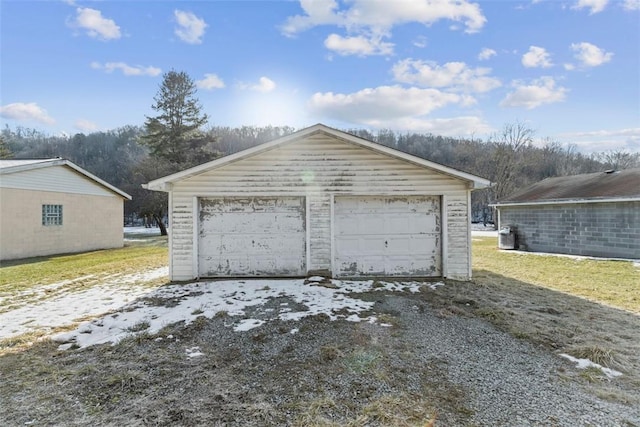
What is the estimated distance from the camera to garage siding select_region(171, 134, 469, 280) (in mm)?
7883

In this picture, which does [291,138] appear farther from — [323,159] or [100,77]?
[100,77]

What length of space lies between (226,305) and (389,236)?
13.5 feet

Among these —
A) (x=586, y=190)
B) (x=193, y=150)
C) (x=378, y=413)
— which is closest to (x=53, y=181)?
(x=193, y=150)

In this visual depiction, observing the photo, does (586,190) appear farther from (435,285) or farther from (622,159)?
(622,159)

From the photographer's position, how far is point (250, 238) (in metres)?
7.96

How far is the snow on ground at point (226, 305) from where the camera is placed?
16.0ft

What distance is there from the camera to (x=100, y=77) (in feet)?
48.8

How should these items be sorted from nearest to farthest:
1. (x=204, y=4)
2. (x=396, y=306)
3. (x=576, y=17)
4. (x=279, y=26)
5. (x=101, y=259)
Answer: (x=396, y=306) < (x=204, y=4) < (x=576, y=17) < (x=279, y=26) < (x=101, y=259)

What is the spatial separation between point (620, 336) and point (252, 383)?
504 centimetres

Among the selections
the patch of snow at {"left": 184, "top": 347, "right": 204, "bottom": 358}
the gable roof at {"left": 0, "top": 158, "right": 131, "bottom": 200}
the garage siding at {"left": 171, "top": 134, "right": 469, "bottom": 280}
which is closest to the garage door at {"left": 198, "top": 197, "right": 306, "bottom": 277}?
the garage siding at {"left": 171, "top": 134, "right": 469, "bottom": 280}

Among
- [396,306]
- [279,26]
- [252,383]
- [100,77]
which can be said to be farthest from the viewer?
[100,77]

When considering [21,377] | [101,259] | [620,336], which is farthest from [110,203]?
[620,336]

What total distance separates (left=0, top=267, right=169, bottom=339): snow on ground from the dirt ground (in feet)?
3.72

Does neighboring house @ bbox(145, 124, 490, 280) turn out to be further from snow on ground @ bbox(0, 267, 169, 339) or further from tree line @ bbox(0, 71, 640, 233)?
tree line @ bbox(0, 71, 640, 233)
